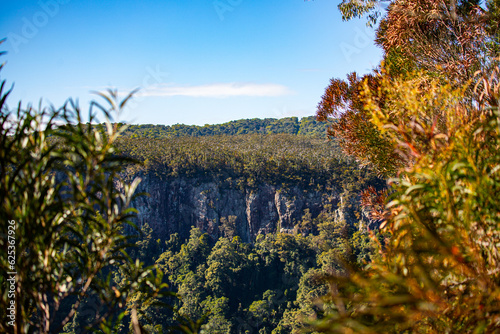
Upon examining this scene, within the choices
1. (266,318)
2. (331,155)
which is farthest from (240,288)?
(331,155)

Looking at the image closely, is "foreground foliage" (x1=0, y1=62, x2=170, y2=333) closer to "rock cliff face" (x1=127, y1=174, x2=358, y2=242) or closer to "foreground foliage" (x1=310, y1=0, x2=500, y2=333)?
"foreground foliage" (x1=310, y1=0, x2=500, y2=333)

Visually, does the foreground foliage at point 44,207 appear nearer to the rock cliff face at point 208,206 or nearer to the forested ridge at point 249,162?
the forested ridge at point 249,162

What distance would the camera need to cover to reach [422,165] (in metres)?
2.12

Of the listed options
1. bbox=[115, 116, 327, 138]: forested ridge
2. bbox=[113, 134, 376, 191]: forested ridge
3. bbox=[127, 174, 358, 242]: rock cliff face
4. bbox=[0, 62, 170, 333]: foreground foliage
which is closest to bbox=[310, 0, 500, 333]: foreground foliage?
bbox=[0, 62, 170, 333]: foreground foliage

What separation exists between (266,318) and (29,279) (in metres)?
27.2

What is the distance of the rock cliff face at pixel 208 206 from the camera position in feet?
149

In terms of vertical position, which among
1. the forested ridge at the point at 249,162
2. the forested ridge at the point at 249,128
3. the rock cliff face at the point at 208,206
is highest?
the forested ridge at the point at 249,128

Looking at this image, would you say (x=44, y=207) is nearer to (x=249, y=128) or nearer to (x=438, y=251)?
(x=438, y=251)

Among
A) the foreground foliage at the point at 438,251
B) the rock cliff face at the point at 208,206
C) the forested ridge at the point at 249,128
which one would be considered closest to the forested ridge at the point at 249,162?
the rock cliff face at the point at 208,206

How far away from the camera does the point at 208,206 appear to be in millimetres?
46000

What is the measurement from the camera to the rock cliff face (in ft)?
149

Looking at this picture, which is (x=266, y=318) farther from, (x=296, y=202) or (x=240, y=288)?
(x=296, y=202)

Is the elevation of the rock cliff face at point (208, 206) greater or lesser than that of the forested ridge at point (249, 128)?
lesser

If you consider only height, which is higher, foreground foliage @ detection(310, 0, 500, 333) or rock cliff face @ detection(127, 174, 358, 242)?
foreground foliage @ detection(310, 0, 500, 333)
